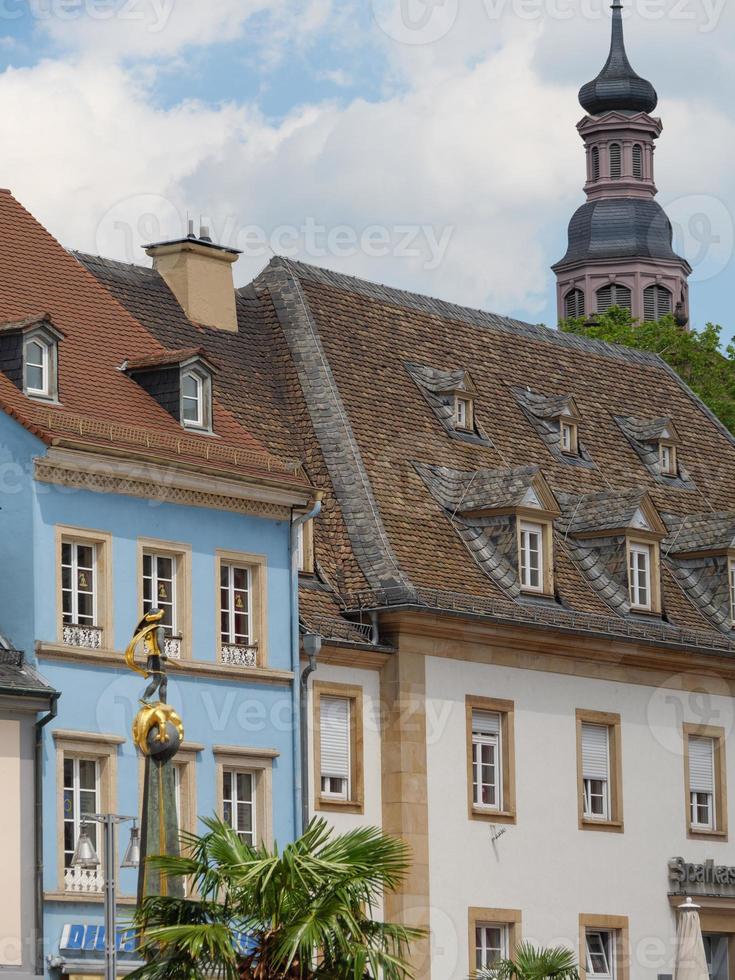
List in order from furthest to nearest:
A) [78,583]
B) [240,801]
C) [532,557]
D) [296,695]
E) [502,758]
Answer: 1. [532,557]
2. [502,758]
3. [296,695]
4. [240,801]
5. [78,583]

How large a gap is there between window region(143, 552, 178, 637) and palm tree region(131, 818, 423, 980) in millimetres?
10293

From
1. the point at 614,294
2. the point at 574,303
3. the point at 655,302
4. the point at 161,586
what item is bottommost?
the point at 161,586

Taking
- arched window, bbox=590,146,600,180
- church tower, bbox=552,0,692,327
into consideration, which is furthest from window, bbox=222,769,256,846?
arched window, bbox=590,146,600,180

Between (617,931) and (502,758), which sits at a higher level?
(502,758)

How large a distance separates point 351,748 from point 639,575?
8.71 m

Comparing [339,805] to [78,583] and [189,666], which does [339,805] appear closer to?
[189,666]

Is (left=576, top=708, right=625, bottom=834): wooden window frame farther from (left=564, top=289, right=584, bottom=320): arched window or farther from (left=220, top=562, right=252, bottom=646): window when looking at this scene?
(left=564, top=289, right=584, bottom=320): arched window

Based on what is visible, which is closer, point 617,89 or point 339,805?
point 339,805

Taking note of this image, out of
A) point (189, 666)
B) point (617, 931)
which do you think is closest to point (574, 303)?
point (617, 931)

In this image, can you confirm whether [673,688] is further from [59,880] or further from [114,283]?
[59,880]

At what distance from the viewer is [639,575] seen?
5031 centimetres

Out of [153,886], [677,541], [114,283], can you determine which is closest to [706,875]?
[677,541]

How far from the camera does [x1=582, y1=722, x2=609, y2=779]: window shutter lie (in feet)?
157

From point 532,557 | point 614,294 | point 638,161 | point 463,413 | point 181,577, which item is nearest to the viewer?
point 181,577
